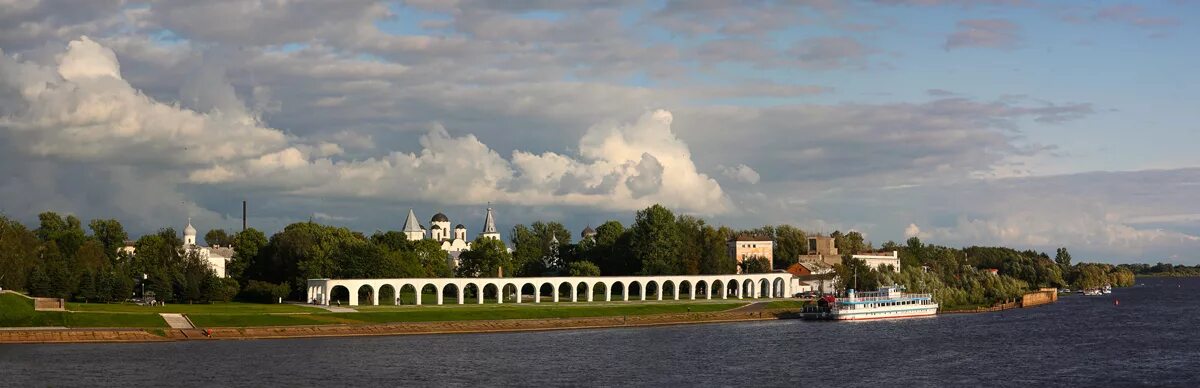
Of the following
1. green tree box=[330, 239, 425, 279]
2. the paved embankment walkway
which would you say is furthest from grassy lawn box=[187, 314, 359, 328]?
green tree box=[330, 239, 425, 279]

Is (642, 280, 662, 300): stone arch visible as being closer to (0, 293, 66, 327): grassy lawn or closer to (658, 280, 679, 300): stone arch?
(658, 280, 679, 300): stone arch

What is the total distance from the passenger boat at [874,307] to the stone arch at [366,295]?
42.7 metres

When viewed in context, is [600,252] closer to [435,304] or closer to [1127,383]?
[435,304]

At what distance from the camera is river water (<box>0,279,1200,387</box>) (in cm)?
6656

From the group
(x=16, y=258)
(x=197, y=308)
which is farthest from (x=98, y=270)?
(x=197, y=308)

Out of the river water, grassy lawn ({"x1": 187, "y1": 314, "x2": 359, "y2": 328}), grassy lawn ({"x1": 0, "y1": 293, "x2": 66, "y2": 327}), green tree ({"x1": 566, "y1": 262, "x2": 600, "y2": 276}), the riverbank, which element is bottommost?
the river water

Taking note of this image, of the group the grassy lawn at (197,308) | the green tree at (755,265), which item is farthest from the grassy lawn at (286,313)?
the green tree at (755,265)

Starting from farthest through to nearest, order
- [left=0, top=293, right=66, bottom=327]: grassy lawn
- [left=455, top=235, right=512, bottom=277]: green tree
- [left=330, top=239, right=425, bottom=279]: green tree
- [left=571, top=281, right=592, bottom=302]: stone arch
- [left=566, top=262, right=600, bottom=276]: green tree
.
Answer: [left=455, top=235, right=512, bottom=277]: green tree → [left=566, top=262, right=600, bottom=276]: green tree → [left=571, top=281, right=592, bottom=302]: stone arch → [left=330, top=239, right=425, bottom=279]: green tree → [left=0, top=293, right=66, bottom=327]: grassy lawn

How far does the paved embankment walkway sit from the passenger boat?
59.3m

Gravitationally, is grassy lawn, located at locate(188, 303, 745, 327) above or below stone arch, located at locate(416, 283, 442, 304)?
below

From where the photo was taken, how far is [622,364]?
7506 cm

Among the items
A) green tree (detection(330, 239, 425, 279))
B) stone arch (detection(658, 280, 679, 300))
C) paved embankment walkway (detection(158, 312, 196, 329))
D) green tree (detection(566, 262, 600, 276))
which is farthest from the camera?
stone arch (detection(658, 280, 679, 300))

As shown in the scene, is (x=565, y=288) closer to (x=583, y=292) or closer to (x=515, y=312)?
(x=583, y=292)

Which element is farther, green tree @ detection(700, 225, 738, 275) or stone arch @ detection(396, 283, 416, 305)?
green tree @ detection(700, 225, 738, 275)
